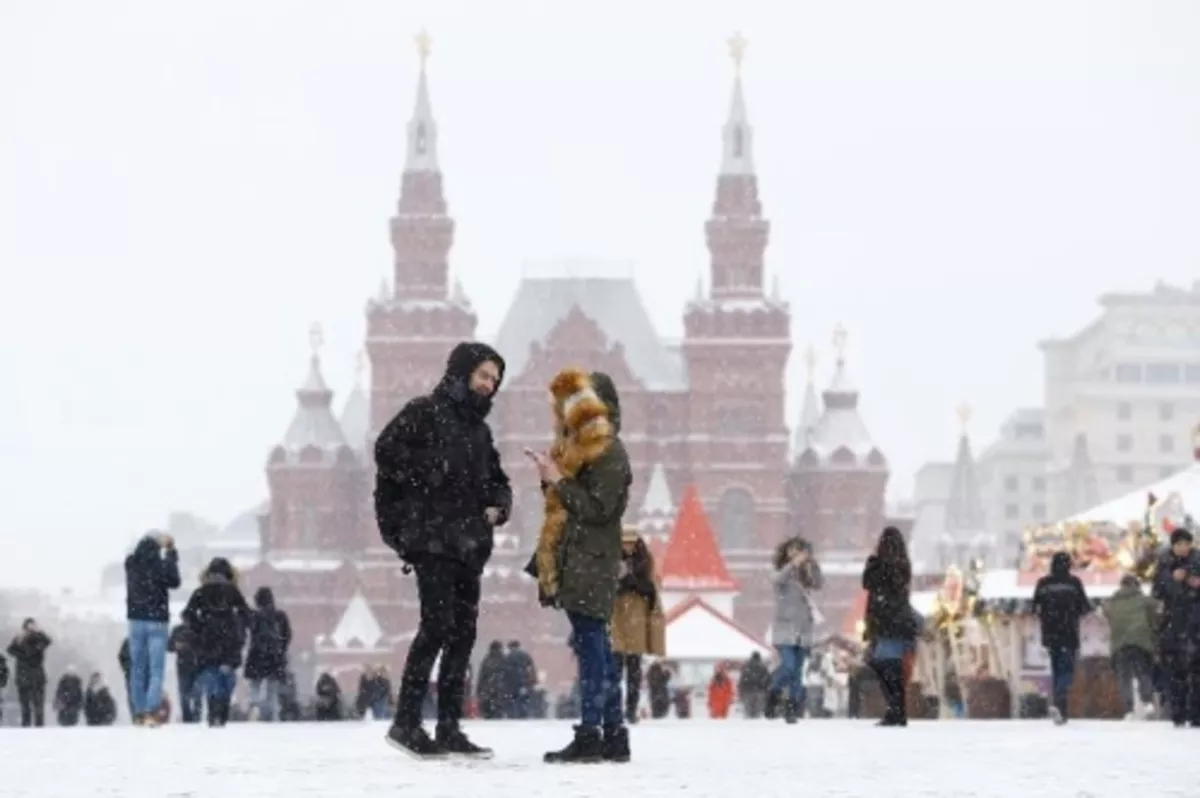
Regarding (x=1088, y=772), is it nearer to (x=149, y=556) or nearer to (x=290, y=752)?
(x=290, y=752)

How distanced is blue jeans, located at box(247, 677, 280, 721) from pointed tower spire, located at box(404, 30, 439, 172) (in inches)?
3185

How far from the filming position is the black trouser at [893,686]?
1911 cm

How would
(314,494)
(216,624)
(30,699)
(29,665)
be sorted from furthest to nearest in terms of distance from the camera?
(314,494), (30,699), (29,665), (216,624)

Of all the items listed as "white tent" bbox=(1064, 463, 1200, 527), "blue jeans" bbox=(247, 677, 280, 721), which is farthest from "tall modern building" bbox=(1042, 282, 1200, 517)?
"blue jeans" bbox=(247, 677, 280, 721)

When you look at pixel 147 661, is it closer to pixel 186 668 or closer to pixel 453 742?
pixel 186 668

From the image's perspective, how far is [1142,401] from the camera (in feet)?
559

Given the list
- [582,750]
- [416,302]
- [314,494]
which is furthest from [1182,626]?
[314,494]

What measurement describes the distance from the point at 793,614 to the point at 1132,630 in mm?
4032

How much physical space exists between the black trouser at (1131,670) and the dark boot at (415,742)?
12.4m

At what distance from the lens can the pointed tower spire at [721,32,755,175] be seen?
4126 inches

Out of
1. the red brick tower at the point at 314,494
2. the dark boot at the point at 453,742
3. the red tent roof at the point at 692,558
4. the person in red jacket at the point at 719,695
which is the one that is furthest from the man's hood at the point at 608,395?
the red brick tower at the point at 314,494

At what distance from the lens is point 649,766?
13016 millimetres

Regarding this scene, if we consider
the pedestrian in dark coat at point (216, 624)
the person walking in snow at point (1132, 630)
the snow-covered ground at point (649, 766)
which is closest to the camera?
the snow-covered ground at point (649, 766)

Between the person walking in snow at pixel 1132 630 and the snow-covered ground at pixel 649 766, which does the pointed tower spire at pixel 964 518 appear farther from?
the snow-covered ground at pixel 649 766
